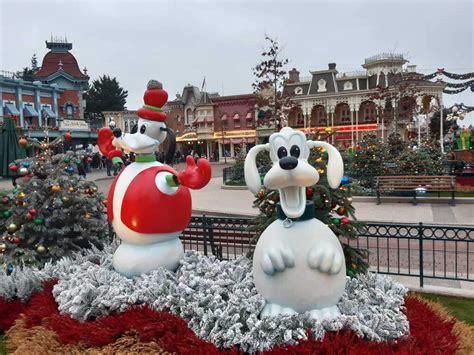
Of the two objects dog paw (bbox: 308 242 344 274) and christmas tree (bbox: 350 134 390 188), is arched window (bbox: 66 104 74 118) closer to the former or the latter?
christmas tree (bbox: 350 134 390 188)

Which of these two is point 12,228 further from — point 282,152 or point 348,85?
point 348,85

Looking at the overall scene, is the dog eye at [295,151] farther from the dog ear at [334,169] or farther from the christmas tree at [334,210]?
the christmas tree at [334,210]

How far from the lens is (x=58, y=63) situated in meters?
45.0

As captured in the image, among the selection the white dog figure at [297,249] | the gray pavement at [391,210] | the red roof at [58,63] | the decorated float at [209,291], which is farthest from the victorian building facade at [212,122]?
the white dog figure at [297,249]

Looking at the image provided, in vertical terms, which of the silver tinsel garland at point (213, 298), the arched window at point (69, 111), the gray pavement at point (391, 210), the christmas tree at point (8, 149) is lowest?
the gray pavement at point (391, 210)

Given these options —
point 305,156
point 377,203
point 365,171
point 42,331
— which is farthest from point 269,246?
point 365,171

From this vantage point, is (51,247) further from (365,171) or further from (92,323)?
(365,171)

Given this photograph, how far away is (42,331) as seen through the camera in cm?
433

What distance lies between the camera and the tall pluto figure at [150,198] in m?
4.75

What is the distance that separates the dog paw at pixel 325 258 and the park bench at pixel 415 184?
10.8m

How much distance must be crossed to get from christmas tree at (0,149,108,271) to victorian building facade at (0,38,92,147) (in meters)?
29.6

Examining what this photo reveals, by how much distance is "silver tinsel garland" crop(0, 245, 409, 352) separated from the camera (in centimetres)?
356

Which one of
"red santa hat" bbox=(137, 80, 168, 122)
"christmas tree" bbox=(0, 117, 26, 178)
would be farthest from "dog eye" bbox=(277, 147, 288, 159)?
"christmas tree" bbox=(0, 117, 26, 178)

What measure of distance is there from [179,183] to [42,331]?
2.08 metres
